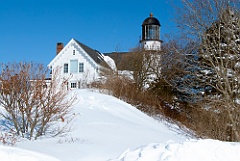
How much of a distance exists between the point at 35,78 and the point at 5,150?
12.5ft


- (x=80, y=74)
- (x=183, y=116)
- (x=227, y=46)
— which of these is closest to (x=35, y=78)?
(x=227, y=46)

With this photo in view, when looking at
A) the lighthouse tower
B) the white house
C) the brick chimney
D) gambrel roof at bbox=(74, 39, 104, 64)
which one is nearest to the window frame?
the white house

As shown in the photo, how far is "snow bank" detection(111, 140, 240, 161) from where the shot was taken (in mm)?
5289

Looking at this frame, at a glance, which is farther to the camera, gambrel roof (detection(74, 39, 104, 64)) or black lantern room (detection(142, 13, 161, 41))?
black lantern room (detection(142, 13, 161, 41))

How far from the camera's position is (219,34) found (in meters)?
14.7

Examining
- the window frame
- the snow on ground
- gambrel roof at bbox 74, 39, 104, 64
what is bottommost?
the snow on ground

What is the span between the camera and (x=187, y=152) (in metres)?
5.41

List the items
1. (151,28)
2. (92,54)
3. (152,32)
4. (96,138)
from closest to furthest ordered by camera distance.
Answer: (96,138), (92,54), (152,32), (151,28)

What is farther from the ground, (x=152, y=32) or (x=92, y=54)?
(x=152, y=32)

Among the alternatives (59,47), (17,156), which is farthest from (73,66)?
(17,156)

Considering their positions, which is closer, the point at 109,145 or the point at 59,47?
the point at 109,145

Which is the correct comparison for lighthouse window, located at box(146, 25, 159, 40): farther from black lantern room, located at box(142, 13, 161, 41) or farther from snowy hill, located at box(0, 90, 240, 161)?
snowy hill, located at box(0, 90, 240, 161)

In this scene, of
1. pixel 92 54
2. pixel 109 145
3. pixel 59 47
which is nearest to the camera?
pixel 109 145

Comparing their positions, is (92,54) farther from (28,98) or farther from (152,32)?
(28,98)
